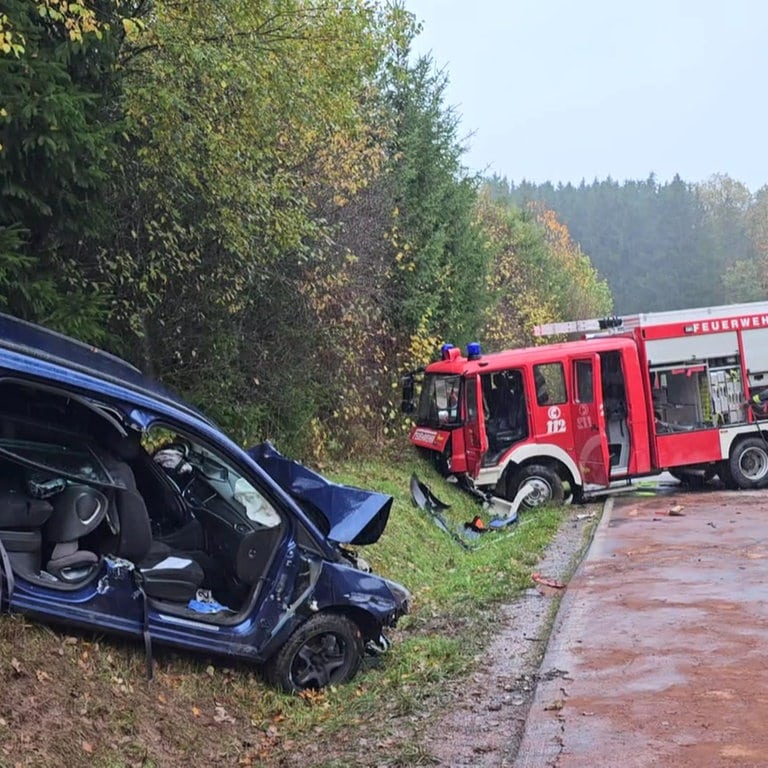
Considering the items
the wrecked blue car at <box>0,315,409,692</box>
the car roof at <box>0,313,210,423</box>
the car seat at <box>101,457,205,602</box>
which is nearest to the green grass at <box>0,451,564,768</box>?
the wrecked blue car at <box>0,315,409,692</box>

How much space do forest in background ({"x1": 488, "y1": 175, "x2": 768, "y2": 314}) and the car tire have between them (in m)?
84.3

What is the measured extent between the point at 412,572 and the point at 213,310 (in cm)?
425

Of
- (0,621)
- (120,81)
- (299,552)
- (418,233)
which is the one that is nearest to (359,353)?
(418,233)

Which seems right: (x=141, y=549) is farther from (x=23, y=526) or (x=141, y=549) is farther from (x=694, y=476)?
(x=694, y=476)

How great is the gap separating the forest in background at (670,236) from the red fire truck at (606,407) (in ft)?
239

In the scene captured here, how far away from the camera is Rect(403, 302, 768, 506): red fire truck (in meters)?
15.3

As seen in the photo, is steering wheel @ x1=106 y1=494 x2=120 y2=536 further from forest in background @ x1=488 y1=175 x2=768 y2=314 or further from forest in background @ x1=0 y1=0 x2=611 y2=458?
forest in background @ x1=488 y1=175 x2=768 y2=314

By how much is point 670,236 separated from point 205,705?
405 feet

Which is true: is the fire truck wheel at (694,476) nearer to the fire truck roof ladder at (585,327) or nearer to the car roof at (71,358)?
the fire truck roof ladder at (585,327)

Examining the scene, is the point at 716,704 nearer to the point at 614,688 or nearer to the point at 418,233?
the point at 614,688

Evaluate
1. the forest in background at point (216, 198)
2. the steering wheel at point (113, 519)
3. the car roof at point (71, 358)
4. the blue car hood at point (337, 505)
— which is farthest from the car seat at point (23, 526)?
the forest in background at point (216, 198)

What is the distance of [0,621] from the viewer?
4.61m

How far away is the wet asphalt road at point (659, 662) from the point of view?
16.3ft

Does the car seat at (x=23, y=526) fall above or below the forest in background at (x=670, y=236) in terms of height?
below
